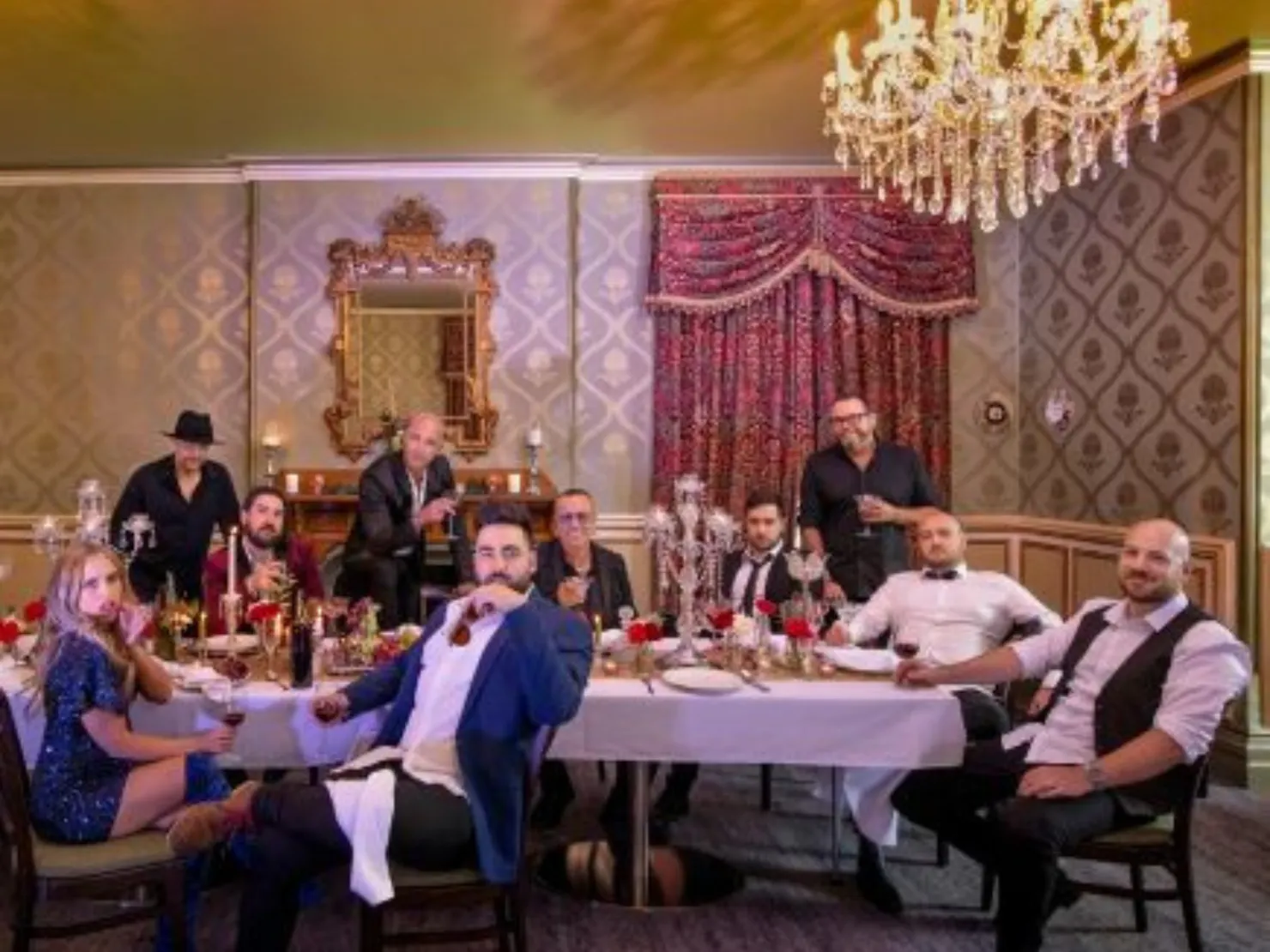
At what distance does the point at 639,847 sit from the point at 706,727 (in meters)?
0.56

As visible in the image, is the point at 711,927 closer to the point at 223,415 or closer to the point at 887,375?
the point at 887,375

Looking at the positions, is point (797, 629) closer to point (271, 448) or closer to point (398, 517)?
point (398, 517)

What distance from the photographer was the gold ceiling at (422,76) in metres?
4.47

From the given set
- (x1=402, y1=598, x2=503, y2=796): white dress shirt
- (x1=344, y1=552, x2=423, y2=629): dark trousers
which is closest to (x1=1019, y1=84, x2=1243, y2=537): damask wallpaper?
(x1=344, y1=552, x2=423, y2=629): dark trousers

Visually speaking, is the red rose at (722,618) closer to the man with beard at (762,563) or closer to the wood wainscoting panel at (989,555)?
the man with beard at (762,563)

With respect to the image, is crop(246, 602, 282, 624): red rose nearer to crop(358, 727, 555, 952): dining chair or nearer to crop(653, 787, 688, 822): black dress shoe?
crop(358, 727, 555, 952): dining chair

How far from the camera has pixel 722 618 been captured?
3.55m

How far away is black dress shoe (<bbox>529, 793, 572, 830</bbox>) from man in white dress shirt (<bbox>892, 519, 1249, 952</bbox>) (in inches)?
56.4

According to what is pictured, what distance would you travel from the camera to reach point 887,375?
664 cm

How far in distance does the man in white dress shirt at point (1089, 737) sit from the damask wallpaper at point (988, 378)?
3.47 meters

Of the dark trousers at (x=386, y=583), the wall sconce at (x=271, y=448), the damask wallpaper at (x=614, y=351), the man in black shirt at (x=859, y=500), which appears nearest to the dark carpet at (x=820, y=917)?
the man in black shirt at (x=859, y=500)

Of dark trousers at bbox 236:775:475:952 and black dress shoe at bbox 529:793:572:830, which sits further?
black dress shoe at bbox 529:793:572:830

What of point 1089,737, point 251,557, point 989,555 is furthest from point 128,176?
point 1089,737

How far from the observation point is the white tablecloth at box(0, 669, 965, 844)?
308 centimetres
